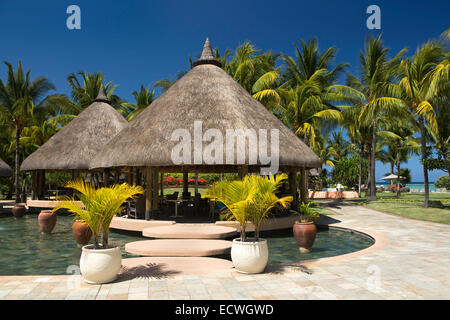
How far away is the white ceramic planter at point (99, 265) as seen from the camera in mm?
A: 5676

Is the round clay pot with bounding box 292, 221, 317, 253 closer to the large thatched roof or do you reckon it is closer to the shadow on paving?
the large thatched roof

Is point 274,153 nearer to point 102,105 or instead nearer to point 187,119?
point 187,119

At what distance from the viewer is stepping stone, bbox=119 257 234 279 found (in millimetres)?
6477

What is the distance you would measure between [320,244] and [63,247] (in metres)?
7.76

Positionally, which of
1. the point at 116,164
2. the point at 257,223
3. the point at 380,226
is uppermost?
the point at 116,164

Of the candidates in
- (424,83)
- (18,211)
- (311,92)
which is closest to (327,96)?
(311,92)

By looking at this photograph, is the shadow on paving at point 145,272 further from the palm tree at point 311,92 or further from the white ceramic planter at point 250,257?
the palm tree at point 311,92

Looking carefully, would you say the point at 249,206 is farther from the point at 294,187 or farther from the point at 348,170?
the point at 348,170

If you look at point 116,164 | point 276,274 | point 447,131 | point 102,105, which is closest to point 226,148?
point 116,164

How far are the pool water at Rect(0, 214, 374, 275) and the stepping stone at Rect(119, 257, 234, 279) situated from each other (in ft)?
5.33

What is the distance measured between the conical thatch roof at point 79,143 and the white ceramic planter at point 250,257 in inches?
620
